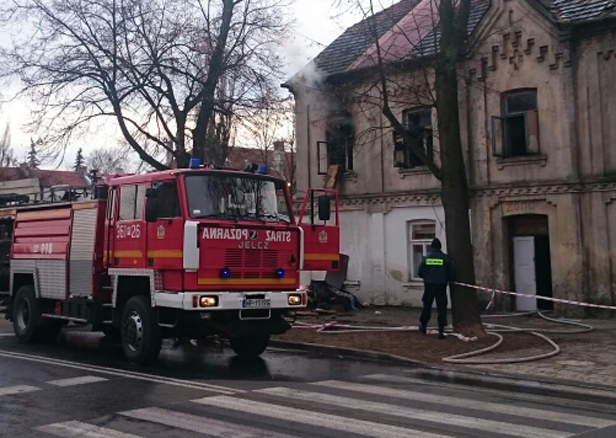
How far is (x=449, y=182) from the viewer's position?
14.3m

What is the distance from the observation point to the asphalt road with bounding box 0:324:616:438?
294 inches

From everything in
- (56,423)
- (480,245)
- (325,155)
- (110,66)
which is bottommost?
(56,423)

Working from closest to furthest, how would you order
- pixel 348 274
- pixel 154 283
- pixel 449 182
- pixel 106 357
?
pixel 154 283
pixel 106 357
pixel 449 182
pixel 348 274

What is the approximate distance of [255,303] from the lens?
1161 centimetres

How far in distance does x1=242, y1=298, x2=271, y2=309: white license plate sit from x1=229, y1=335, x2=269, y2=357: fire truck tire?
141cm

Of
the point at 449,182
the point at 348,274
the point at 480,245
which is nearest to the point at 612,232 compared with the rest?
the point at 480,245

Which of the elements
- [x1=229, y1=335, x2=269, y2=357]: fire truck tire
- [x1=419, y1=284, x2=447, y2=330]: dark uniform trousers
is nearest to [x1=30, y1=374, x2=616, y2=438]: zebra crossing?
[x1=229, y1=335, x2=269, y2=357]: fire truck tire

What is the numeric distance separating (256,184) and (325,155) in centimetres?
1306

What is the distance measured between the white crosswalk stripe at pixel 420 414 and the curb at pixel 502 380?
2184 millimetres

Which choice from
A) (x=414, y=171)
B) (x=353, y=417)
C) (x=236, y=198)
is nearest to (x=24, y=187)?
(x=236, y=198)

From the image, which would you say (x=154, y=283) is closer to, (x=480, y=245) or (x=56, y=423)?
(x=56, y=423)

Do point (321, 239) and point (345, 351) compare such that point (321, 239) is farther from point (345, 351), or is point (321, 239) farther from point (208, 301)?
point (208, 301)

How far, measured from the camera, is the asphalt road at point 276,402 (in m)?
7.46

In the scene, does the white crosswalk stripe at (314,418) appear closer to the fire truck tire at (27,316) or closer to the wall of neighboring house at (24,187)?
the fire truck tire at (27,316)
